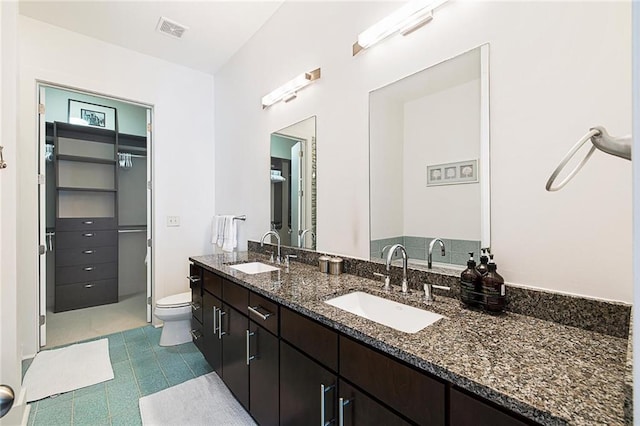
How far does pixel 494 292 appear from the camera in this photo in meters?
1.04

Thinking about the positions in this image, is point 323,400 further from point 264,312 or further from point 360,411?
point 264,312

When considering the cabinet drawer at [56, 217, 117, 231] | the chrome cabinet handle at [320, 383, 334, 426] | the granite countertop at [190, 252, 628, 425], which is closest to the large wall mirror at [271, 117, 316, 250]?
the granite countertop at [190, 252, 628, 425]

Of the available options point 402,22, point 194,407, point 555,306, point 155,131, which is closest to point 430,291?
point 555,306

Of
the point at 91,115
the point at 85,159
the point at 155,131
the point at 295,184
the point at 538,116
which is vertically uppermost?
the point at 91,115

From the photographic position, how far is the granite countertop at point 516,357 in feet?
1.85

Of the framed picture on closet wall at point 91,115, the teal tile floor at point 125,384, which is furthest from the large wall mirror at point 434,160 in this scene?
the framed picture on closet wall at point 91,115

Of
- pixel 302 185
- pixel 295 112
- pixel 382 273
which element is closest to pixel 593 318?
pixel 382 273

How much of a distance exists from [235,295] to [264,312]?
0.35 m

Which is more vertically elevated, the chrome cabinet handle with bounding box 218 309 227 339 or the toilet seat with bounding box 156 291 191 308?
the chrome cabinet handle with bounding box 218 309 227 339

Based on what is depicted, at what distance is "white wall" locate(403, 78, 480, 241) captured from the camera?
4.14 ft

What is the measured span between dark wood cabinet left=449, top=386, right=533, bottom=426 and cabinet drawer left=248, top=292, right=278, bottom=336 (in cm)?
82

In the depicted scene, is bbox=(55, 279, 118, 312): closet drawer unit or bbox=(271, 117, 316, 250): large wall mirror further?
bbox=(55, 279, 118, 312): closet drawer unit

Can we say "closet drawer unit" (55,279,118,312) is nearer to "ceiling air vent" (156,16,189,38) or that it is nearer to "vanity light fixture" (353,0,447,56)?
"ceiling air vent" (156,16,189,38)

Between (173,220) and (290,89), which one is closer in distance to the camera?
(290,89)
